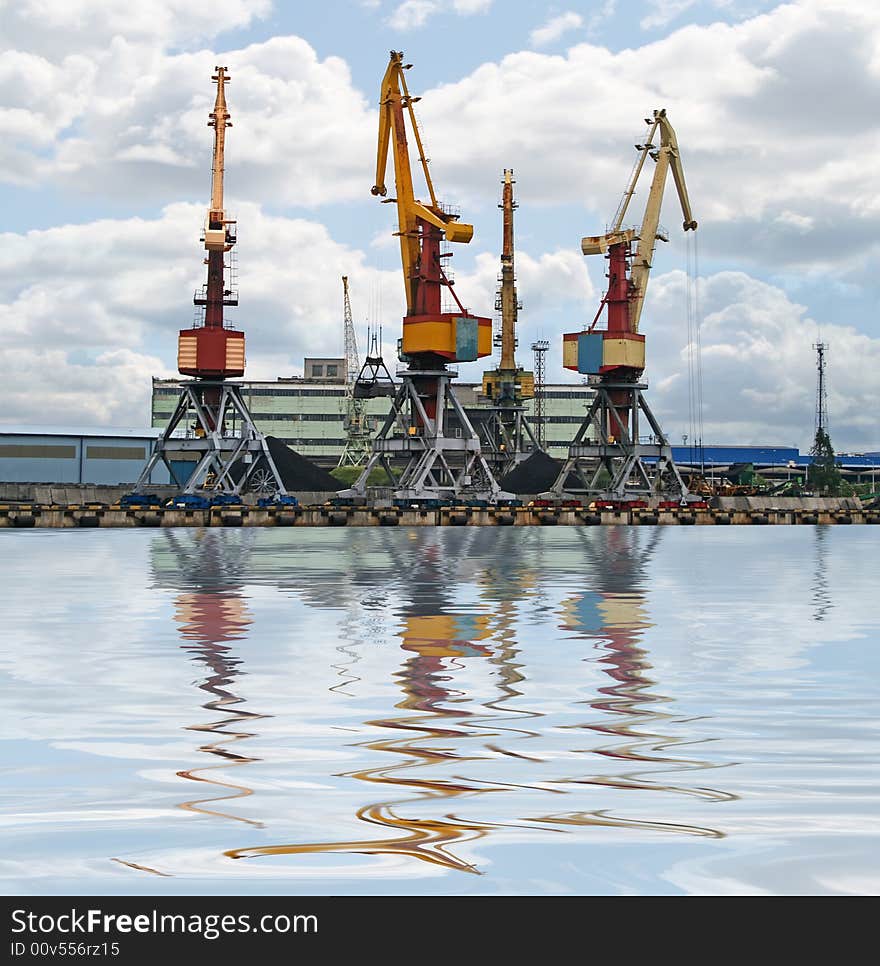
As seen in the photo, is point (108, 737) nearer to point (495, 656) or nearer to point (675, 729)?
point (675, 729)

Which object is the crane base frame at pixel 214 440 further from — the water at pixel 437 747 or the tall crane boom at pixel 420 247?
the water at pixel 437 747

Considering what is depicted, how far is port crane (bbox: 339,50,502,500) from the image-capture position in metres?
105

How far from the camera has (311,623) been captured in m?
23.1

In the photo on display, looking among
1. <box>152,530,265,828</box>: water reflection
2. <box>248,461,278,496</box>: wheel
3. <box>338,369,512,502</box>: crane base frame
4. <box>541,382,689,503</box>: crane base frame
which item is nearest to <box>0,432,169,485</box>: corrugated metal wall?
<box>248,461,278,496</box>: wheel

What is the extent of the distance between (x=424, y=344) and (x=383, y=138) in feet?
69.8

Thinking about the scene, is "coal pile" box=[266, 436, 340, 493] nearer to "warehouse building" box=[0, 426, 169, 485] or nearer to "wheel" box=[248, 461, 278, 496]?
"wheel" box=[248, 461, 278, 496]

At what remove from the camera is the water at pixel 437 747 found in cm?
767

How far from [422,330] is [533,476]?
38.7 meters

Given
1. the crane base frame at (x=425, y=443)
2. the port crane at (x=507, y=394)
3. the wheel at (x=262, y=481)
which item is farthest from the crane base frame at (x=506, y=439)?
the crane base frame at (x=425, y=443)

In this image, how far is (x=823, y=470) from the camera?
592 feet

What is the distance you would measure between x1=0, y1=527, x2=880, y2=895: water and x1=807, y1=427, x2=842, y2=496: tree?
154421 millimetres

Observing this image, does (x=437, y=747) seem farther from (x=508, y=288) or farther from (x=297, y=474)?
(x=508, y=288)

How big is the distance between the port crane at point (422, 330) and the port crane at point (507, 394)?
131 feet

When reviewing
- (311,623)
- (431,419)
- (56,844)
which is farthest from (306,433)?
(56,844)
